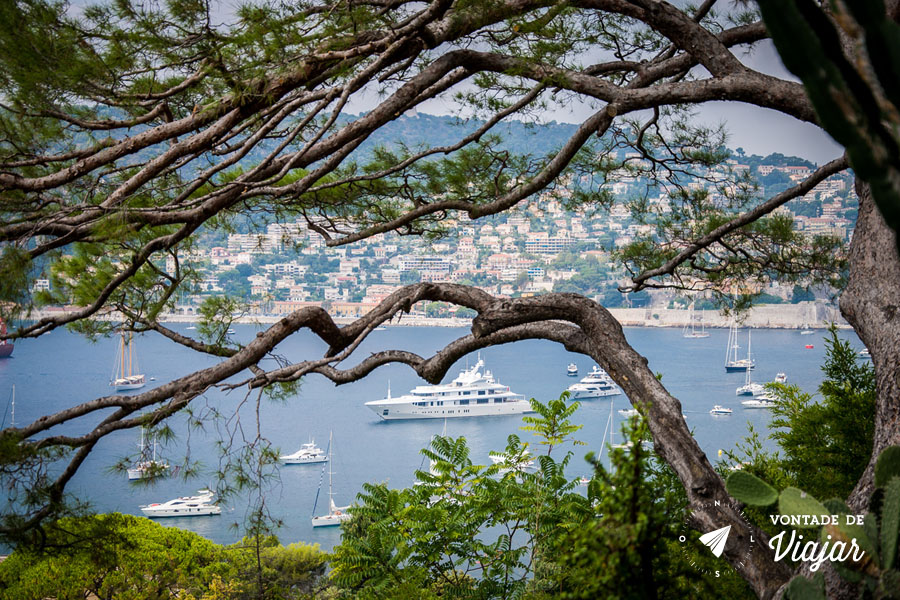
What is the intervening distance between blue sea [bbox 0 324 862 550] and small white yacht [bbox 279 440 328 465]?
0.52 feet

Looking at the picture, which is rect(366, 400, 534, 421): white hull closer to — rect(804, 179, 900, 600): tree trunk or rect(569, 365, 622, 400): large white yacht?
rect(569, 365, 622, 400): large white yacht

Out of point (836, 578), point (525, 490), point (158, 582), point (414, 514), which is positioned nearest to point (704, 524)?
point (836, 578)

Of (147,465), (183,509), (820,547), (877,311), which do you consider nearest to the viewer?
(820,547)

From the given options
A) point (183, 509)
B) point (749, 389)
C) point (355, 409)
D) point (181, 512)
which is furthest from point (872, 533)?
point (355, 409)

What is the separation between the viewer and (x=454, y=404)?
1094 centimetres

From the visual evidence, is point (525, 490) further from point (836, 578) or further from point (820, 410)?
point (836, 578)

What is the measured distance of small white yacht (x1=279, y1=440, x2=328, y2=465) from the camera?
31.1ft

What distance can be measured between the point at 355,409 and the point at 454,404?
2.27 metres

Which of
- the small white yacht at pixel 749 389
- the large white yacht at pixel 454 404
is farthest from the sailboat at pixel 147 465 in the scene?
the small white yacht at pixel 749 389

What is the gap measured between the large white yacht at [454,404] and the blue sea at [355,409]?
21 centimetres

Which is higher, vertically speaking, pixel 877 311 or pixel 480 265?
pixel 480 265

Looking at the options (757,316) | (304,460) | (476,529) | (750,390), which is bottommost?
(304,460)

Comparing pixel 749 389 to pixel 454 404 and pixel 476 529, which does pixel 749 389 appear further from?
pixel 476 529

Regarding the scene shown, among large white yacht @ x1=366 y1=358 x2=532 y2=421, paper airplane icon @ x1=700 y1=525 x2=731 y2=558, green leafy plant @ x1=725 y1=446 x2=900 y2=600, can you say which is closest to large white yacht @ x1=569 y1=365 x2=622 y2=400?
large white yacht @ x1=366 y1=358 x2=532 y2=421
